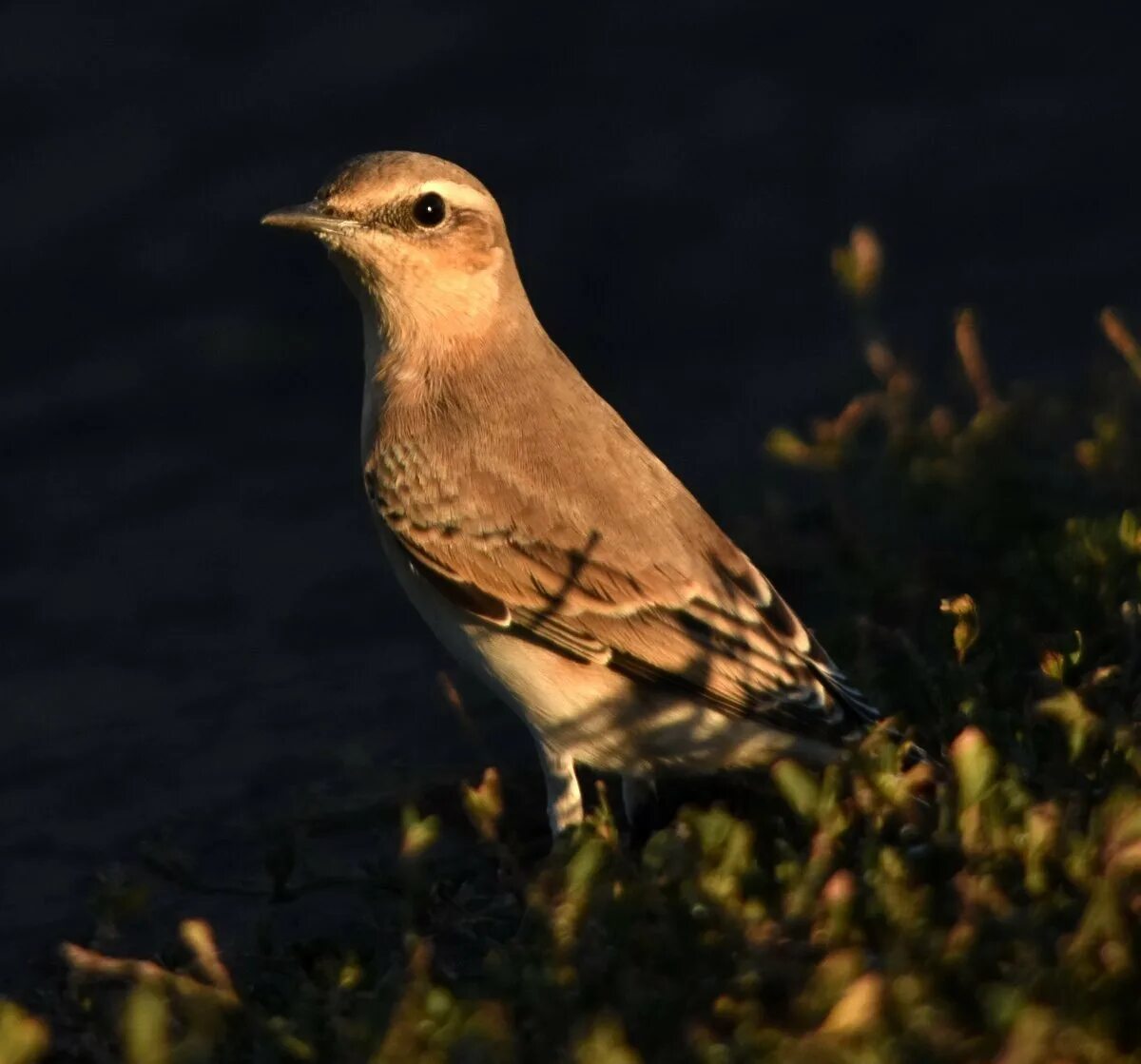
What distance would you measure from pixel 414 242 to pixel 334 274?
18.7 feet

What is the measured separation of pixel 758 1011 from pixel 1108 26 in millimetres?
10843

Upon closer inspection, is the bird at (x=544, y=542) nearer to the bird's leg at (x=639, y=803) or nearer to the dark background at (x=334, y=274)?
A: the bird's leg at (x=639, y=803)

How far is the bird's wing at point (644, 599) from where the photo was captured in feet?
24.3

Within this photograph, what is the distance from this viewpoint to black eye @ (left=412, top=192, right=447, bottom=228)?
8.12 m

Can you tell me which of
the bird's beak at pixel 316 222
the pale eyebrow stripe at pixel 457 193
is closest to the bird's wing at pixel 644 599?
the bird's beak at pixel 316 222

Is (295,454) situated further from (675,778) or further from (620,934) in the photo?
(620,934)

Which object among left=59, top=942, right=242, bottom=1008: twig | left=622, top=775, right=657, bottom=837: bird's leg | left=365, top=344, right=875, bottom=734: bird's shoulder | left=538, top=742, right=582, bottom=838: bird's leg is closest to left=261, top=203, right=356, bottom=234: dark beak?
left=365, top=344, right=875, bottom=734: bird's shoulder

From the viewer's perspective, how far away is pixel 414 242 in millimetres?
8125

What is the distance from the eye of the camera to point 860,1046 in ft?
15.4

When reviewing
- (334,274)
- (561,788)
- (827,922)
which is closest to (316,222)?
(561,788)

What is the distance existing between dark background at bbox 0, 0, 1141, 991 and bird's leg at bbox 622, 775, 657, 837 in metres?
2.80

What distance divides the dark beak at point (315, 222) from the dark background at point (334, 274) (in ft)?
10.9

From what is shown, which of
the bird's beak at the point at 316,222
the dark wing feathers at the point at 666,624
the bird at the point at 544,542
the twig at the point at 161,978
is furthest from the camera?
the bird's beak at the point at 316,222

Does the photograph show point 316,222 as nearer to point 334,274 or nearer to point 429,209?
point 429,209
